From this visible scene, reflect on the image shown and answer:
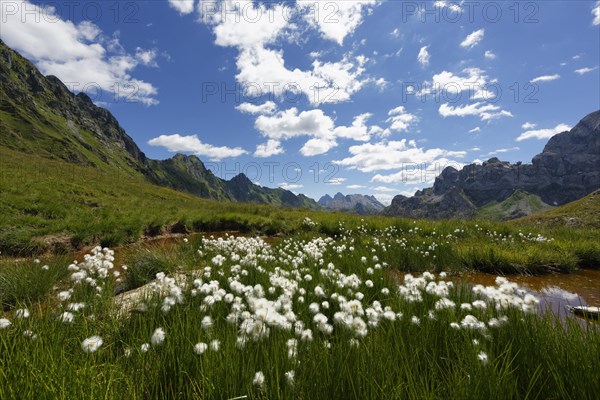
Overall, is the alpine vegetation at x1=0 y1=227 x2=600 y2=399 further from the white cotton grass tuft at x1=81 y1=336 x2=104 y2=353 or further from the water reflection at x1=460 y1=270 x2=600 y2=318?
the water reflection at x1=460 y1=270 x2=600 y2=318

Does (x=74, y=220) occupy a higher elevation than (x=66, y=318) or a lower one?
higher

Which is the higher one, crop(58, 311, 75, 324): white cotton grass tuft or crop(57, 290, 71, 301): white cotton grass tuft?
crop(57, 290, 71, 301): white cotton grass tuft

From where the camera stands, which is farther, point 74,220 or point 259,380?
point 74,220

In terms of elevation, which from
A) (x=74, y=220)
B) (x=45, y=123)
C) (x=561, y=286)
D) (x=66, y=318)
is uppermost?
(x=45, y=123)

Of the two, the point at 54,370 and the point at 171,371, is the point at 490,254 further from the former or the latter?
the point at 54,370

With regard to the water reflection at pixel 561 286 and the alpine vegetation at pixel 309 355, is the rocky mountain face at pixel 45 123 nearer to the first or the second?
the water reflection at pixel 561 286

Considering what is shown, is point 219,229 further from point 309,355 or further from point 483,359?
point 483,359

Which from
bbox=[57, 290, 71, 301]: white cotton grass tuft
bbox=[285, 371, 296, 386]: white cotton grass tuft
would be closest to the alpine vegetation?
bbox=[285, 371, 296, 386]: white cotton grass tuft

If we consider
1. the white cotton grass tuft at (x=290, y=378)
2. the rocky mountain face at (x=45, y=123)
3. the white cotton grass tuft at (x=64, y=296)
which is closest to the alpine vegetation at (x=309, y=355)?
the white cotton grass tuft at (x=290, y=378)

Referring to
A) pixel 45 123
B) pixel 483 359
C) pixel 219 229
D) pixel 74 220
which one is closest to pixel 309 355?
pixel 483 359

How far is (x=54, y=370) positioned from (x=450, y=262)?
9986 mm

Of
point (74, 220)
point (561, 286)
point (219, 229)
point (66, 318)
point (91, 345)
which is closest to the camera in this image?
point (91, 345)

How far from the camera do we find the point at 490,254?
31.4 feet

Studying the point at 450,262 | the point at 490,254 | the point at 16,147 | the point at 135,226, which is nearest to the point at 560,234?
the point at 490,254
